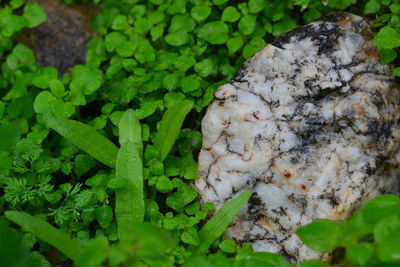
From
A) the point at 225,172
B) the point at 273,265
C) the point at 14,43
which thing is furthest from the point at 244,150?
the point at 14,43

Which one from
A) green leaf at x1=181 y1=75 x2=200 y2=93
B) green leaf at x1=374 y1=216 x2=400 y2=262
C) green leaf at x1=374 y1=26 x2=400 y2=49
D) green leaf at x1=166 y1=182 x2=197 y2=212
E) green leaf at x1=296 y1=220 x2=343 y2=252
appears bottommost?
green leaf at x1=166 y1=182 x2=197 y2=212

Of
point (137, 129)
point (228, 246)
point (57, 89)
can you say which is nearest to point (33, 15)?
point (57, 89)

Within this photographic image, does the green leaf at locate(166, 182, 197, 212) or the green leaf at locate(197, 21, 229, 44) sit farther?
the green leaf at locate(197, 21, 229, 44)

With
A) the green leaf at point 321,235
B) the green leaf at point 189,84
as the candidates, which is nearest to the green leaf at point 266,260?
the green leaf at point 321,235

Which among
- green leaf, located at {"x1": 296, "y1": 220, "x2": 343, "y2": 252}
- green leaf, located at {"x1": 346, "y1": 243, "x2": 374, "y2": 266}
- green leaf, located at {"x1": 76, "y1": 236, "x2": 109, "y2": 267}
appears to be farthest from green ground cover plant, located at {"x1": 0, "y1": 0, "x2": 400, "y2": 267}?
green leaf, located at {"x1": 76, "y1": 236, "x2": 109, "y2": 267}

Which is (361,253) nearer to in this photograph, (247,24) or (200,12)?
(247,24)

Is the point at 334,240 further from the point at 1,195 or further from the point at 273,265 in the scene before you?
the point at 1,195

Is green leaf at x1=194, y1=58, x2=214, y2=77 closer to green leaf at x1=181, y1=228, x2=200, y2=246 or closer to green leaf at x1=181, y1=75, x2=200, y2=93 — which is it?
green leaf at x1=181, y1=75, x2=200, y2=93

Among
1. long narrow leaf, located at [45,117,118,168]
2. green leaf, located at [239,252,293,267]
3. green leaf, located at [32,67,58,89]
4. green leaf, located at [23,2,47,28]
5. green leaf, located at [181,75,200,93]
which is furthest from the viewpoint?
green leaf, located at [23,2,47,28]
